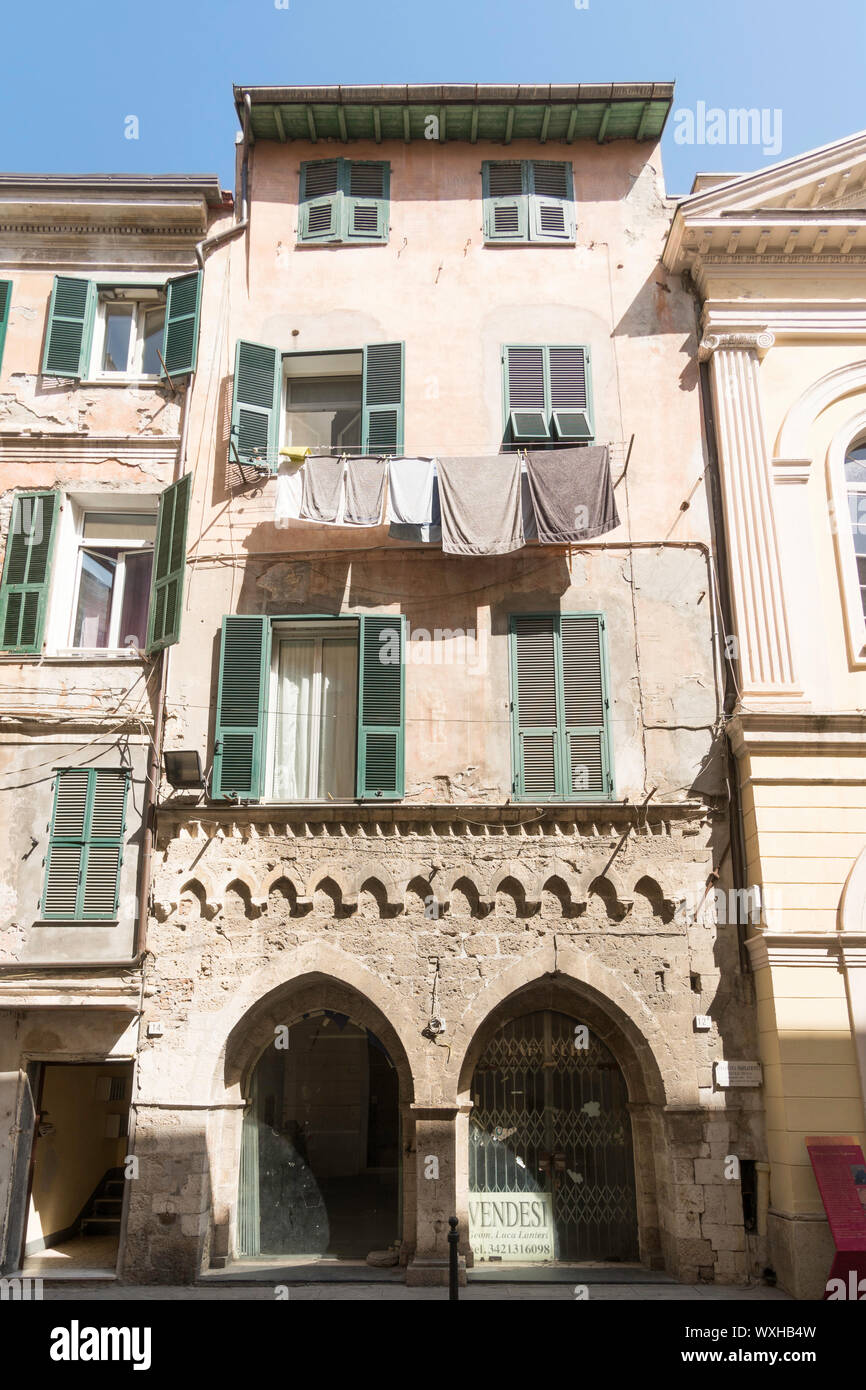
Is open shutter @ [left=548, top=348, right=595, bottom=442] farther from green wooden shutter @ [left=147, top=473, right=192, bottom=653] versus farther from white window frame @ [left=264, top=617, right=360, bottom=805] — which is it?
green wooden shutter @ [left=147, top=473, right=192, bottom=653]

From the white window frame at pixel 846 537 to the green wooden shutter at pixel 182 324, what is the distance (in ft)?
27.0

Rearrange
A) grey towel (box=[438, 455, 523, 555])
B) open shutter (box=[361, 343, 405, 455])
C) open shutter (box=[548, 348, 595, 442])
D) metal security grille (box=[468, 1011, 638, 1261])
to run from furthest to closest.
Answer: open shutter (box=[361, 343, 405, 455]), open shutter (box=[548, 348, 595, 442]), grey towel (box=[438, 455, 523, 555]), metal security grille (box=[468, 1011, 638, 1261])

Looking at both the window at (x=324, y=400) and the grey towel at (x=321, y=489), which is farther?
the window at (x=324, y=400)

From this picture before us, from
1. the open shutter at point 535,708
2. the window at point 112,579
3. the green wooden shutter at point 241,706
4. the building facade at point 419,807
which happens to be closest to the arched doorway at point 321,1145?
the building facade at point 419,807

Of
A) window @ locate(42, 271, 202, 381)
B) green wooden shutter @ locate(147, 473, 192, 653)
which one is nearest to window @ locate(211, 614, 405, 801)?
green wooden shutter @ locate(147, 473, 192, 653)

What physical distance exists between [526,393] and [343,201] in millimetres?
3982

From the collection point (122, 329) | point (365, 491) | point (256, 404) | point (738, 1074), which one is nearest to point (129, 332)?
point (122, 329)

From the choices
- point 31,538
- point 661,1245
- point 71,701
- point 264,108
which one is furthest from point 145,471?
point 661,1245

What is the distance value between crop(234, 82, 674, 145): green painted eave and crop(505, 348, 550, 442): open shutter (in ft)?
11.8

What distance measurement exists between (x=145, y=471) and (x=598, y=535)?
5775 mm

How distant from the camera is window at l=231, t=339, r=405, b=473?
43.4ft

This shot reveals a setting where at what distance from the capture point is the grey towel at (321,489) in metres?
12.5

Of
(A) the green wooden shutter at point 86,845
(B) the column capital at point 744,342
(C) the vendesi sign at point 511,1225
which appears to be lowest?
(C) the vendesi sign at point 511,1225

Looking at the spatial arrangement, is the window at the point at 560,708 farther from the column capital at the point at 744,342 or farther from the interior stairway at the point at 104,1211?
the interior stairway at the point at 104,1211
